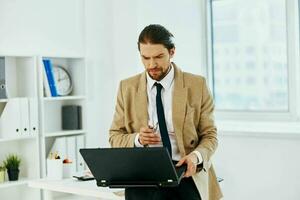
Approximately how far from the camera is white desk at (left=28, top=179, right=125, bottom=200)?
2.76 m

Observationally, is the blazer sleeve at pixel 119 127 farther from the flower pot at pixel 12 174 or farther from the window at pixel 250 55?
the window at pixel 250 55

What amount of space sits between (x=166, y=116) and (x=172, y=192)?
1.05 feet

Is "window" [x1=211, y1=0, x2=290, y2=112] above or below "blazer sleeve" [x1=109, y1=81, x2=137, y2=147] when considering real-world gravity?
above

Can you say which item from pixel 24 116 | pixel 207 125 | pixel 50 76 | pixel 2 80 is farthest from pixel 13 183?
pixel 207 125

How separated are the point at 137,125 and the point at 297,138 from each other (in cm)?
190

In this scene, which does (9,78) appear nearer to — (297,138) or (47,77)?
(47,77)

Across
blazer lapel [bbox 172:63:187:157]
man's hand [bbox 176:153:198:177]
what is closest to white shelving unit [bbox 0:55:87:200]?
blazer lapel [bbox 172:63:187:157]

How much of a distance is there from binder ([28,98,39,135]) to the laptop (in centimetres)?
224

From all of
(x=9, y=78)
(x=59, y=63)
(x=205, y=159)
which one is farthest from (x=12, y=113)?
(x=205, y=159)

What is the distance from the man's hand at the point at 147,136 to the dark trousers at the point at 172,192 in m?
0.20

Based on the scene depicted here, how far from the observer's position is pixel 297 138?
3.86 meters

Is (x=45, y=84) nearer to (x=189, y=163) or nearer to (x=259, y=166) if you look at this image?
(x=259, y=166)

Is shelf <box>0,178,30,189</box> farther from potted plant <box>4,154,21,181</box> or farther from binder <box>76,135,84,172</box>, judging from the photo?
binder <box>76,135,84,172</box>

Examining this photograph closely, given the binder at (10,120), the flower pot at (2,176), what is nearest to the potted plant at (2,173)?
the flower pot at (2,176)
